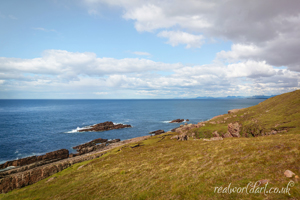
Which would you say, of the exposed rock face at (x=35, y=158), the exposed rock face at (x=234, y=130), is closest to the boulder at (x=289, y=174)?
the exposed rock face at (x=234, y=130)

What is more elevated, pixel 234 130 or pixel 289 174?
pixel 289 174

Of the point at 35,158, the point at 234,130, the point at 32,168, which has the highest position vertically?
the point at 234,130

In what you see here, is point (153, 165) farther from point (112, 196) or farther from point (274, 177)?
point (274, 177)

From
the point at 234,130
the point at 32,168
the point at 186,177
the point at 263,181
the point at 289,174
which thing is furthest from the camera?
the point at 32,168

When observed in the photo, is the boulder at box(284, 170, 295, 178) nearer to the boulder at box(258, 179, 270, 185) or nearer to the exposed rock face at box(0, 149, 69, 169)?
the boulder at box(258, 179, 270, 185)

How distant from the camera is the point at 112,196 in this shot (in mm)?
17219

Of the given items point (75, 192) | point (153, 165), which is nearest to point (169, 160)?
point (153, 165)

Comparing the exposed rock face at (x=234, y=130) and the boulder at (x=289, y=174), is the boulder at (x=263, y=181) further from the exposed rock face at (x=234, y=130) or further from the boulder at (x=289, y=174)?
the exposed rock face at (x=234, y=130)

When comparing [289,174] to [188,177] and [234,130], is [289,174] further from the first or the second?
[234,130]

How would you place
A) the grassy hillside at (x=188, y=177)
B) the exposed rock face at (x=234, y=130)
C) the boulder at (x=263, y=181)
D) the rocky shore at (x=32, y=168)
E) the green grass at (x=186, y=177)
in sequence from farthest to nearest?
the exposed rock face at (x=234, y=130) < the rocky shore at (x=32, y=168) < the green grass at (x=186, y=177) < the grassy hillside at (x=188, y=177) < the boulder at (x=263, y=181)

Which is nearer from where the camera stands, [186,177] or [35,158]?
[186,177]

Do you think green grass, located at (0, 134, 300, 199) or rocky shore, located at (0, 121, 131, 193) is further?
rocky shore, located at (0, 121, 131, 193)

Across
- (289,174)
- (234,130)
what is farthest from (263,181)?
(234,130)

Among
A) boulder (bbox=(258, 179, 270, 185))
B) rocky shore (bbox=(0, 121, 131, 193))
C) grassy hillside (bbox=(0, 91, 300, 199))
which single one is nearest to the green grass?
grassy hillside (bbox=(0, 91, 300, 199))
